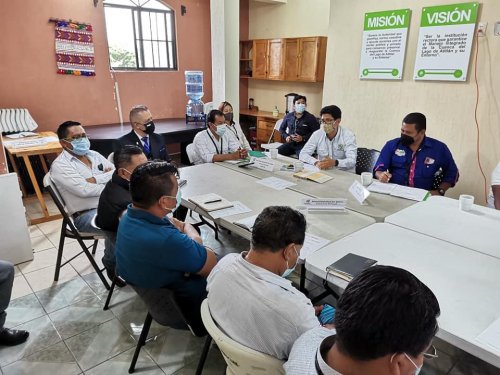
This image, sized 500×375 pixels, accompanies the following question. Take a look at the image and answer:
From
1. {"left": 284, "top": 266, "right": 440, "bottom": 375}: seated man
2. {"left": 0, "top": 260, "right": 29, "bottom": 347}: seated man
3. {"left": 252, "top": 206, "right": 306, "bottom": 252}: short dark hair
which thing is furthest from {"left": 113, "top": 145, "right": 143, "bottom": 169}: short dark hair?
{"left": 284, "top": 266, "right": 440, "bottom": 375}: seated man

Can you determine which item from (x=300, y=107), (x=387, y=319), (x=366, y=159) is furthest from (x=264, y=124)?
(x=387, y=319)

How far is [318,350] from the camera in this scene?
0.85 metres

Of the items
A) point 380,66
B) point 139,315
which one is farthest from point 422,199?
point 380,66

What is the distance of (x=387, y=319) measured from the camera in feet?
2.36

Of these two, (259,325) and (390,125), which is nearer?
(259,325)

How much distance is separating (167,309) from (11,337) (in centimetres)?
124

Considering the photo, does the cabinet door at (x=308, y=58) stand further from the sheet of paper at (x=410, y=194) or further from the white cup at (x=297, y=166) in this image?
the sheet of paper at (x=410, y=194)

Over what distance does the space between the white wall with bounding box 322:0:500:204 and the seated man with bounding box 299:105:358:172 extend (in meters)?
1.06

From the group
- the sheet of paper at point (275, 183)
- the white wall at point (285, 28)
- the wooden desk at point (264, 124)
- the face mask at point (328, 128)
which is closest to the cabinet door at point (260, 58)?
the white wall at point (285, 28)

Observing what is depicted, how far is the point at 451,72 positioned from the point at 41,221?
4.67 meters

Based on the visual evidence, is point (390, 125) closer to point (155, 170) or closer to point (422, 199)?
point (422, 199)

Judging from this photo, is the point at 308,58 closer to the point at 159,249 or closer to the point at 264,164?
the point at 264,164

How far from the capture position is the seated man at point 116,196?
6.82ft

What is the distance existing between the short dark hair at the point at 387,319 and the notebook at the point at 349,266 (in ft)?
2.17
